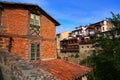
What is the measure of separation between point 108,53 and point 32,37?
774 cm

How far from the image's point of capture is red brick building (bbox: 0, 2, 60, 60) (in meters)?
17.6

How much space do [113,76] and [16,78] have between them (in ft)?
38.6

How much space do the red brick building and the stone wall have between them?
794 cm

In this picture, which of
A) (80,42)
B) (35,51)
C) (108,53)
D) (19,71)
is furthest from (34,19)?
(80,42)

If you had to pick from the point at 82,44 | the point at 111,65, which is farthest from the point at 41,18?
the point at 82,44

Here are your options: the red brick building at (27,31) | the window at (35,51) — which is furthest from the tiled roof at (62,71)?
the red brick building at (27,31)

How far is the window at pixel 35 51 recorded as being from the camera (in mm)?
20000

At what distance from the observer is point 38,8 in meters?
20.8

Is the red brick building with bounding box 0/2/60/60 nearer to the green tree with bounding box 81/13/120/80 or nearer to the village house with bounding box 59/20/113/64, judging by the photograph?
the green tree with bounding box 81/13/120/80

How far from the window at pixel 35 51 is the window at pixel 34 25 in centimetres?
116

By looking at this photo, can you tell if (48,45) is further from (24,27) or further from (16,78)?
(16,78)

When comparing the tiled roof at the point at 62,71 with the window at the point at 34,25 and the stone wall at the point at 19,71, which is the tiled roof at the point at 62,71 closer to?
the window at the point at 34,25

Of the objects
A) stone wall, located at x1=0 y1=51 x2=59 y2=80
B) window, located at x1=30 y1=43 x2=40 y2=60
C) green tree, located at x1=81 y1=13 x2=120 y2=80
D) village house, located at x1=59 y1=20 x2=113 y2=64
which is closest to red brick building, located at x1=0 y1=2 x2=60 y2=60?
window, located at x1=30 y1=43 x2=40 y2=60

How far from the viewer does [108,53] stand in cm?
1691
